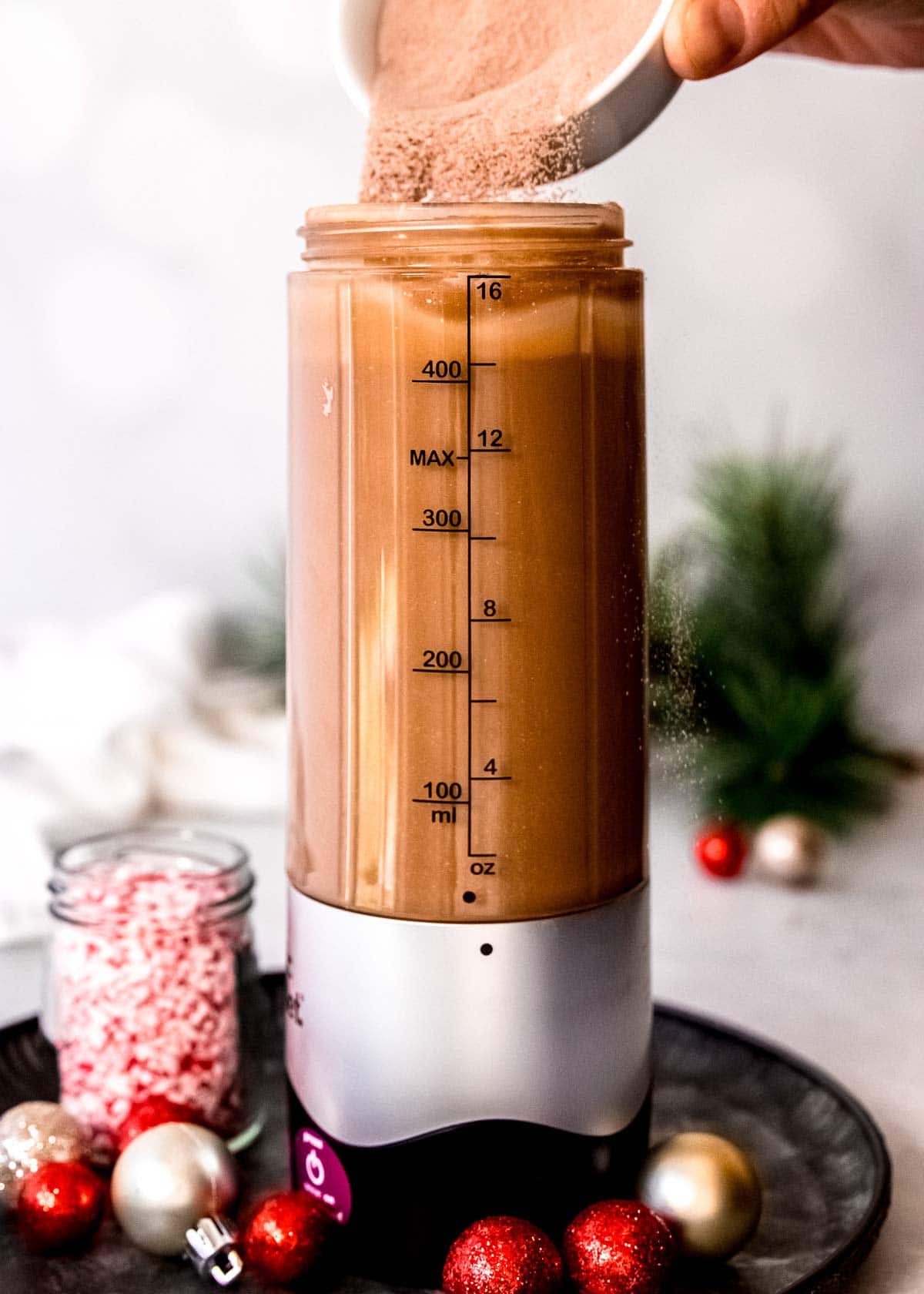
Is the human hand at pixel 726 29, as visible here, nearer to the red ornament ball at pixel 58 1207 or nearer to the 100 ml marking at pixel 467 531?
the 100 ml marking at pixel 467 531

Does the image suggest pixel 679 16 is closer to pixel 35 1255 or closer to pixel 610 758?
pixel 610 758

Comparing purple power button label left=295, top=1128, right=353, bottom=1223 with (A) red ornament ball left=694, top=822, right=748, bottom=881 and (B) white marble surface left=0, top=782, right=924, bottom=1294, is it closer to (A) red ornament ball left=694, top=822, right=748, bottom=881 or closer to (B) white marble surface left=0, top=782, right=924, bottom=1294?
(B) white marble surface left=0, top=782, right=924, bottom=1294

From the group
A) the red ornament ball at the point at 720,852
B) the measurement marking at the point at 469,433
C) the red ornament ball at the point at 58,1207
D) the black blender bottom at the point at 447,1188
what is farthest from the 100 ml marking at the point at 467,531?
the red ornament ball at the point at 720,852

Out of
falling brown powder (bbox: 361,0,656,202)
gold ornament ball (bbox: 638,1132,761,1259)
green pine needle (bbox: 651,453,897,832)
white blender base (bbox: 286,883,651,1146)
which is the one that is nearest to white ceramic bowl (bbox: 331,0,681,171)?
falling brown powder (bbox: 361,0,656,202)

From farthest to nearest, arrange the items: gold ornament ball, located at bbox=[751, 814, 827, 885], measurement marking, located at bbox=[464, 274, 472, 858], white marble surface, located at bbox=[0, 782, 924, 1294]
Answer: gold ornament ball, located at bbox=[751, 814, 827, 885], white marble surface, located at bbox=[0, 782, 924, 1294], measurement marking, located at bbox=[464, 274, 472, 858]

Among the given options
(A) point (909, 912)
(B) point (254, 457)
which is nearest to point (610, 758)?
(A) point (909, 912)
